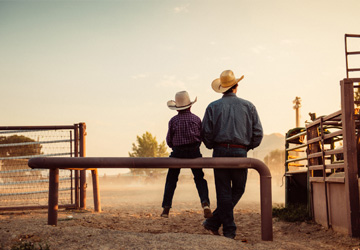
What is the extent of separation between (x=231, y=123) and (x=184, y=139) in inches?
25.8

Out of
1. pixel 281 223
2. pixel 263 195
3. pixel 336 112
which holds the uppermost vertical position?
pixel 336 112

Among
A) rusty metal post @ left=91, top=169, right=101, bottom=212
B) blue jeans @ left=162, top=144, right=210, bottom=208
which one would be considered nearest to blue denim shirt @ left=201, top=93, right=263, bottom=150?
blue jeans @ left=162, top=144, right=210, bottom=208

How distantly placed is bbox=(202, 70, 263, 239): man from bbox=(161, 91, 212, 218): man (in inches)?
6.1

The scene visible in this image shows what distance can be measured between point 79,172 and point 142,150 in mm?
51376

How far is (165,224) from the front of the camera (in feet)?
23.6

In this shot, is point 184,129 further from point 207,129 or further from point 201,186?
point 201,186

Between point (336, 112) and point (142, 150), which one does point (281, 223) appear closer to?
point (336, 112)

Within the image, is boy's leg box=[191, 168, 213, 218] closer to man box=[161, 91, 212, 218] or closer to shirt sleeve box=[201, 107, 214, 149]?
man box=[161, 91, 212, 218]

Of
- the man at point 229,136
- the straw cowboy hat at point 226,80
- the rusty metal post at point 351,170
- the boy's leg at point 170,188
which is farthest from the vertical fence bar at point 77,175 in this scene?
the rusty metal post at point 351,170

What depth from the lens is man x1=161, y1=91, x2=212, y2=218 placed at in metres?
5.00

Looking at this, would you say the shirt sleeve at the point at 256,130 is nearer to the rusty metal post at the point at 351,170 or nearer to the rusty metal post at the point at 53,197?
the rusty metal post at the point at 351,170

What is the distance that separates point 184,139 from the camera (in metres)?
5.01

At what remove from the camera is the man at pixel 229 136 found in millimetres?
4934

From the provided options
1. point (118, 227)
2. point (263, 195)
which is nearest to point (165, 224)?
point (118, 227)
